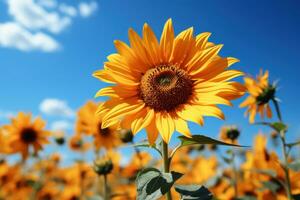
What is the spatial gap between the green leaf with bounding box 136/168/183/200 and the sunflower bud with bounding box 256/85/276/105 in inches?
101

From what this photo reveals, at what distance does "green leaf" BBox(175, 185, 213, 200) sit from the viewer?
220cm

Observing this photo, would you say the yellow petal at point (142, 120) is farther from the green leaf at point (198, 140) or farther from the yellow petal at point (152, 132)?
the green leaf at point (198, 140)

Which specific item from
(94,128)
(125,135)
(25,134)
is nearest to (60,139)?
(25,134)

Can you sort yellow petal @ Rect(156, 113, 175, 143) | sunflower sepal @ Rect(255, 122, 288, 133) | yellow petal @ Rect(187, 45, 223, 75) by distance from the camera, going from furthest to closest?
sunflower sepal @ Rect(255, 122, 288, 133)
yellow petal @ Rect(187, 45, 223, 75)
yellow petal @ Rect(156, 113, 175, 143)

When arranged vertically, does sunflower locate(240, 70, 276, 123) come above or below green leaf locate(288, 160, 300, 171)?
above

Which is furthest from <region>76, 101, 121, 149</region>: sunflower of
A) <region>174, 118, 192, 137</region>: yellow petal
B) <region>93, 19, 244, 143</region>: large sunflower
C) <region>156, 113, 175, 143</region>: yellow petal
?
<region>174, 118, 192, 137</region>: yellow petal

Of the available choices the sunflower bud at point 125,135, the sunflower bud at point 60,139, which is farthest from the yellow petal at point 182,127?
the sunflower bud at point 60,139

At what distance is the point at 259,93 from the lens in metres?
4.49

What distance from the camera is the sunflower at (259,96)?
4.41m

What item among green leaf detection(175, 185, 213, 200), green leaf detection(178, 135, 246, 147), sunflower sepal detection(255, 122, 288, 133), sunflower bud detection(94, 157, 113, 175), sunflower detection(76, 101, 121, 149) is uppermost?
sunflower detection(76, 101, 121, 149)

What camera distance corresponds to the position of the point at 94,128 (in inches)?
227

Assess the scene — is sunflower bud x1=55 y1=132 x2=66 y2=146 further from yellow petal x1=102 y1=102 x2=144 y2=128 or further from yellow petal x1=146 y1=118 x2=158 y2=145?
yellow petal x1=146 y1=118 x2=158 y2=145

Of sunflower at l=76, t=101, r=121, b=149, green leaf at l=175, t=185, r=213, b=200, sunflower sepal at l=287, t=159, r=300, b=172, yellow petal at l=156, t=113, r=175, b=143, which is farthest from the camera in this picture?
sunflower at l=76, t=101, r=121, b=149

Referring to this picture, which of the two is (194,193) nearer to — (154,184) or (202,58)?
(154,184)
